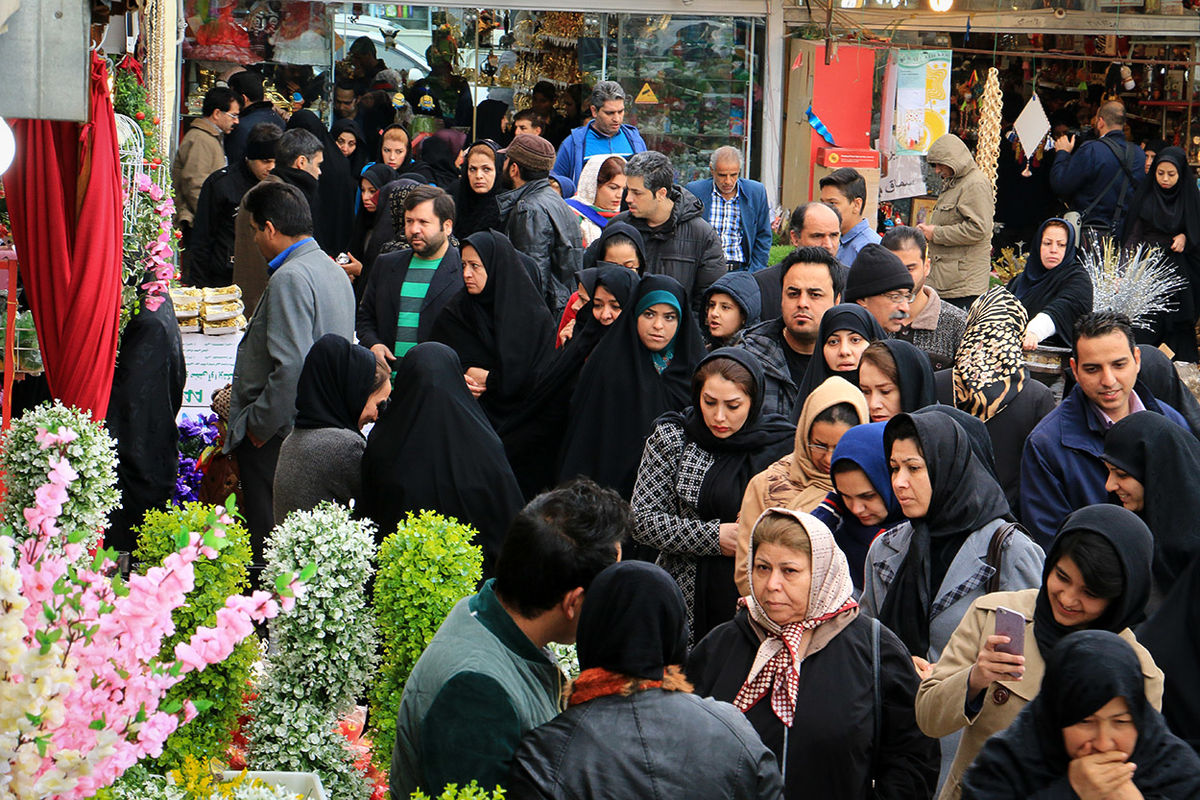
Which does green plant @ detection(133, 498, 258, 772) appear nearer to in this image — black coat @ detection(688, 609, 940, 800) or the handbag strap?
black coat @ detection(688, 609, 940, 800)

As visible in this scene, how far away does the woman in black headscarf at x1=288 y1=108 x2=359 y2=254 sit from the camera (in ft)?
31.5

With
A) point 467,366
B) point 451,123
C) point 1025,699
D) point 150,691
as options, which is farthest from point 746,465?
point 451,123

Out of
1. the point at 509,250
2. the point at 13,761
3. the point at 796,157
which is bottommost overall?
the point at 13,761

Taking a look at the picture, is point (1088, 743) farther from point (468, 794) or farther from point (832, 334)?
point (832, 334)

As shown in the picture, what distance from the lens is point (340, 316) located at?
5883mm

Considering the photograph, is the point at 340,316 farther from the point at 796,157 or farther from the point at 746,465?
the point at 796,157

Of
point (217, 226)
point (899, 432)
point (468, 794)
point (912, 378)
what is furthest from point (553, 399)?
point (468, 794)

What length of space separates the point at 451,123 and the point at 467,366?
685 cm

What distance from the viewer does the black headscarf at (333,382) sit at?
15.4 feet

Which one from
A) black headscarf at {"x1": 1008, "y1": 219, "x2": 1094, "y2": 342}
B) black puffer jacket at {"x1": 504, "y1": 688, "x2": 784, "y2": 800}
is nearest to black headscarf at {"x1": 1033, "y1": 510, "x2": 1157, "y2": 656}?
black puffer jacket at {"x1": 504, "y1": 688, "x2": 784, "y2": 800}

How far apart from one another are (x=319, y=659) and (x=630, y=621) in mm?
1117

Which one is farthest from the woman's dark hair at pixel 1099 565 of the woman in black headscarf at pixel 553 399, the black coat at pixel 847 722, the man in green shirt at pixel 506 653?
the woman in black headscarf at pixel 553 399

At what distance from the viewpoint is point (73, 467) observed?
423 cm

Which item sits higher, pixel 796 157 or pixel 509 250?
pixel 796 157
